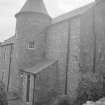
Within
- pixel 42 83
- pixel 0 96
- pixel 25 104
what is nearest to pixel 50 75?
pixel 42 83

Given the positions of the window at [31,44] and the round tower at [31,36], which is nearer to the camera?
the round tower at [31,36]

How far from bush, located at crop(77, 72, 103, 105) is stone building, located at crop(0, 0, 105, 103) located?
1.64 meters

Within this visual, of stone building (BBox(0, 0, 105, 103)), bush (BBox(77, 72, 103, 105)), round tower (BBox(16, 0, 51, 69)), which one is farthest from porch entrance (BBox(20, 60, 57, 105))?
bush (BBox(77, 72, 103, 105))

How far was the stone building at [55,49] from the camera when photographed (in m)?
14.5

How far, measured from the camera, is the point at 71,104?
1255cm

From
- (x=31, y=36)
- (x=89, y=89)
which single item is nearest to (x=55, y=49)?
(x=31, y=36)

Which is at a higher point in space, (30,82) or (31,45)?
(31,45)

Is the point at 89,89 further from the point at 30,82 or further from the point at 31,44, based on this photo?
the point at 31,44

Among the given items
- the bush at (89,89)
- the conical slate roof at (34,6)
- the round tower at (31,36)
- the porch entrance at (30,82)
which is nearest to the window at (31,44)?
the round tower at (31,36)

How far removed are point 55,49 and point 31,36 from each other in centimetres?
381

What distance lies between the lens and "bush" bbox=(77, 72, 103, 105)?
1152 centimetres

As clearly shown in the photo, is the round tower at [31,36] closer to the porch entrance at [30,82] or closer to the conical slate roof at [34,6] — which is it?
the conical slate roof at [34,6]

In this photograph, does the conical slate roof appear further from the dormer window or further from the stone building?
the dormer window

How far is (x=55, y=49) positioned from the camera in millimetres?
17531
